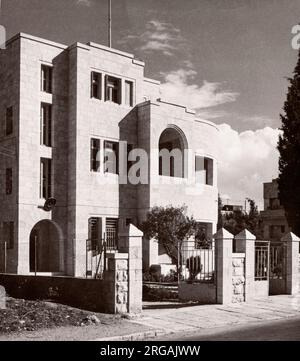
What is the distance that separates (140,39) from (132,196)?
15144 mm

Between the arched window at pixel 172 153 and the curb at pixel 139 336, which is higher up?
the arched window at pixel 172 153

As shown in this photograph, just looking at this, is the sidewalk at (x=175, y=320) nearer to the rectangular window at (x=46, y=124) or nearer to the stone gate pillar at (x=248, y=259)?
the stone gate pillar at (x=248, y=259)

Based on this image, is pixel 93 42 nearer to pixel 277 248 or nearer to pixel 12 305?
pixel 277 248

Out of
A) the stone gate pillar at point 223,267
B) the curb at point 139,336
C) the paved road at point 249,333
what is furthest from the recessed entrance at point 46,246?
the curb at point 139,336

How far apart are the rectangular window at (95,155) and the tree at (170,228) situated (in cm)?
421

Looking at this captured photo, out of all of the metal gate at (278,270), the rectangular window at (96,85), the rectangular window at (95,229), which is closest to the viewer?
the metal gate at (278,270)

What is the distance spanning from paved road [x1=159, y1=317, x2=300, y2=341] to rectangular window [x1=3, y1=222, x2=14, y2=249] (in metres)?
15.0

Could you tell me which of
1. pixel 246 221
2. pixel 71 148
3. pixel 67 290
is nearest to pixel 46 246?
pixel 71 148

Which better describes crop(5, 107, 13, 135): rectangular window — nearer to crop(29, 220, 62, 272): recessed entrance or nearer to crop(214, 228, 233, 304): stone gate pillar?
crop(29, 220, 62, 272): recessed entrance

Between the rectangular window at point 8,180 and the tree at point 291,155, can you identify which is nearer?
the rectangular window at point 8,180

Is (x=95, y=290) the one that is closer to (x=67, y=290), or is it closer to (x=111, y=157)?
(x=67, y=290)

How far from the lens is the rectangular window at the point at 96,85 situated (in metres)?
27.4

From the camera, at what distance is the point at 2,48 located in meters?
26.3

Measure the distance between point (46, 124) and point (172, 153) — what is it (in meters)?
7.97
